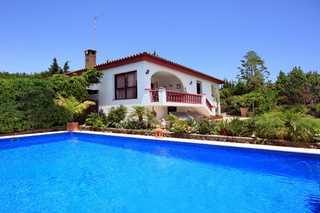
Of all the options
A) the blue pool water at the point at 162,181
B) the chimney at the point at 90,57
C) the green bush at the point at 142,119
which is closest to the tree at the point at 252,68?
the chimney at the point at 90,57

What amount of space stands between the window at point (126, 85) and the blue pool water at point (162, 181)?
24.5ft

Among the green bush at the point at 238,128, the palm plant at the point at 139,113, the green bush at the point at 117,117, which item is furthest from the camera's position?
the green bush at the point at 117,117

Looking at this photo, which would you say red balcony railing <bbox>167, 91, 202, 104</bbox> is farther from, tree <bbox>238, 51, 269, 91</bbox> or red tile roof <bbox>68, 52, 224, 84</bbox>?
tree <bbox>238, 51, 269, 91</bbox>

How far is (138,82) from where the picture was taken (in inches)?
626

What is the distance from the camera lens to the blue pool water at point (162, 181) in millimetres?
4445

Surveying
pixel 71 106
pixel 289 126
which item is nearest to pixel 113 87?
pixel 71 106

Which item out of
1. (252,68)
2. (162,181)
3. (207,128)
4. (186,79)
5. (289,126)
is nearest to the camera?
(162,181)

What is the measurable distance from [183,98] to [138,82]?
3.64 metres

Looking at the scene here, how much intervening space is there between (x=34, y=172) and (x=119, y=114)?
8600mm

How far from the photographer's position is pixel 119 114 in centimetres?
1522

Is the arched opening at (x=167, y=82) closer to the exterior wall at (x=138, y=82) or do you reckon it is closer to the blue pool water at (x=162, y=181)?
the exterior wall at (x=138, y=82)

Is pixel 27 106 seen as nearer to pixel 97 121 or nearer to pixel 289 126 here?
pixel 97 121

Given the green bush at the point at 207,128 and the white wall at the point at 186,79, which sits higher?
the white wall at the point at 186,79

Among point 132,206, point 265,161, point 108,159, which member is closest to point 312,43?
point 265,161
